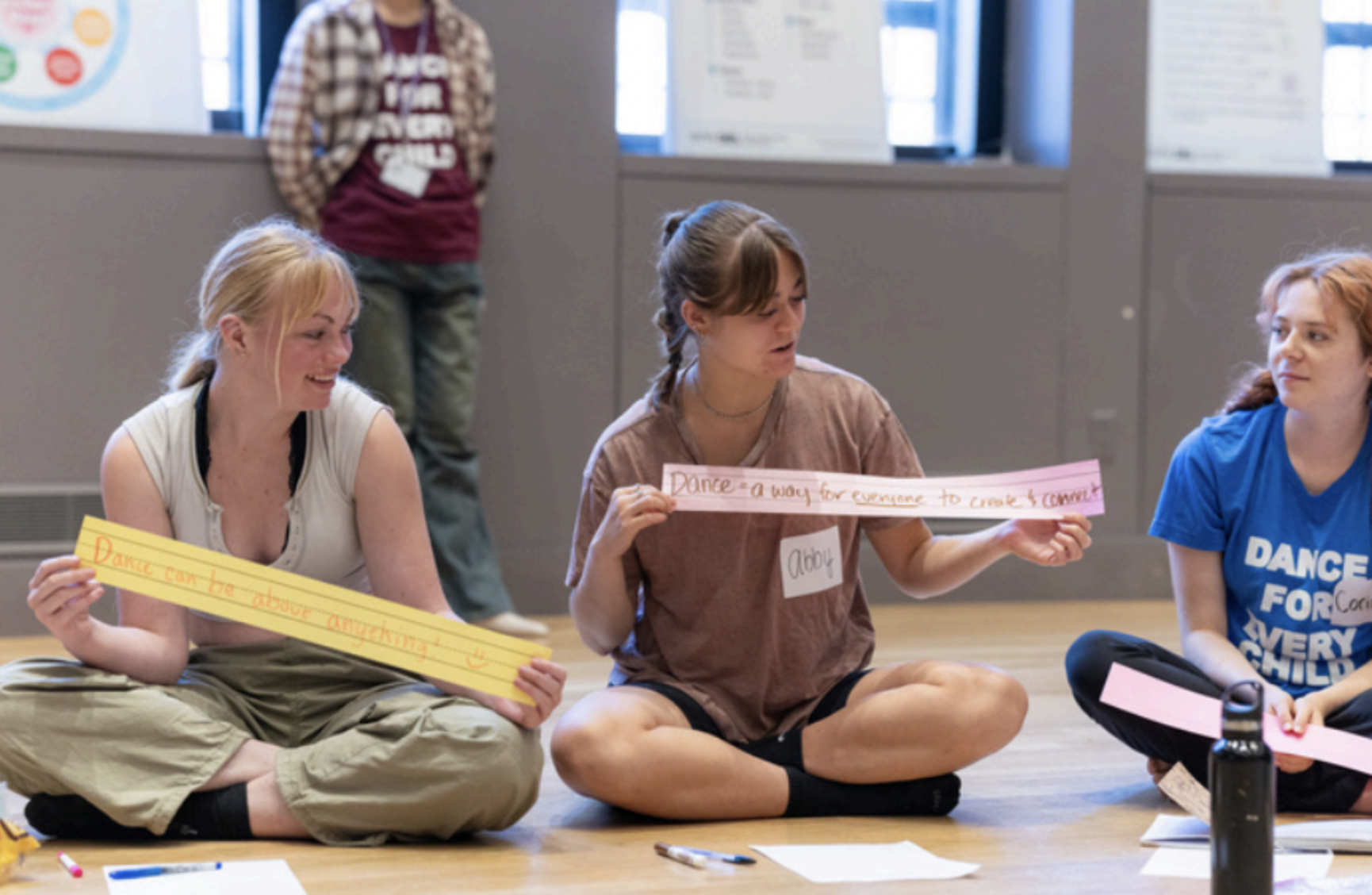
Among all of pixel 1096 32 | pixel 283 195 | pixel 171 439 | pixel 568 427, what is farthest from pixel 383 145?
pixel 1096 32

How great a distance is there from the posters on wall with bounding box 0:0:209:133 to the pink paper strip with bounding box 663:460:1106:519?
2703 mm

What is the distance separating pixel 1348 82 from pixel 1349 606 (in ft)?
12.0

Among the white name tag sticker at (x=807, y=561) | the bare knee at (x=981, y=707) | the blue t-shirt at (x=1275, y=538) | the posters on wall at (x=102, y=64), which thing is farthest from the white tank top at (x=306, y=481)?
the posters on wall at (x=102, y=64)

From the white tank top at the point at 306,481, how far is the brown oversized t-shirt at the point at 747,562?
0.36 meters

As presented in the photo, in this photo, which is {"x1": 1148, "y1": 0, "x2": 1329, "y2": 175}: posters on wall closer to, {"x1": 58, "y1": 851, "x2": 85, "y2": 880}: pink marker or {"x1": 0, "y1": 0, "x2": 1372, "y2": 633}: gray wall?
{"x1": 0, "y1": 0, "x2": 1372, "y2": 633}: gray wall

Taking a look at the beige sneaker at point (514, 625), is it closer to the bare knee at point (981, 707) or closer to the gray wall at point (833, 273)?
the gray wall at point (833, 273)

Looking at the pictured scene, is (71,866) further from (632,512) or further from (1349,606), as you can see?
(1349,606)

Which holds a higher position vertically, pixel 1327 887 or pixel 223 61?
pixel 223 61

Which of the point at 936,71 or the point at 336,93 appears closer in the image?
the point at 336,93

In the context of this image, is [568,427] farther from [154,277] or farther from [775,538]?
[775,538]

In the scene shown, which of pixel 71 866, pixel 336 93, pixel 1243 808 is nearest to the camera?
pixel 1243 808

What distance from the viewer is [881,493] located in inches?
92.4

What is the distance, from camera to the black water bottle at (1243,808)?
1.56 m

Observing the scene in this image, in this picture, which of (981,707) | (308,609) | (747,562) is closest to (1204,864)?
(981,707)
